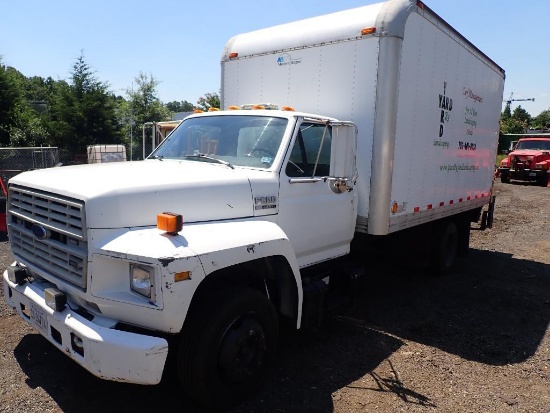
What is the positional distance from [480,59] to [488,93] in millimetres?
839

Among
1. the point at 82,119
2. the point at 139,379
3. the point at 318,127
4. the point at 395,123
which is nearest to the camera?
the point at 139,379

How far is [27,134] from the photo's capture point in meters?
21.2

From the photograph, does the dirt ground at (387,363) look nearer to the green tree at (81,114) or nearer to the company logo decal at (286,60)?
the company logo decal at (286,60)

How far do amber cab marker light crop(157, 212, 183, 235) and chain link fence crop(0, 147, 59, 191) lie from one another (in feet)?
30.4

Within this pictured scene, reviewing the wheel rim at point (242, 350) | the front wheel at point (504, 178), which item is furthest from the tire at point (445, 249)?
the front wheel at point (504, 178)

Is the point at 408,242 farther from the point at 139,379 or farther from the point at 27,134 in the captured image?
the point at 27,134

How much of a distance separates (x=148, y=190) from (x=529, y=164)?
74.8ft

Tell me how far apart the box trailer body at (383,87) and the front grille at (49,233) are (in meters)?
2.98

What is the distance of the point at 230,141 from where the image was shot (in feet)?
13.5

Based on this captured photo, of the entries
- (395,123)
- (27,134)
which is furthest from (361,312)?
(27,134)

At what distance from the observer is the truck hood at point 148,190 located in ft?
9.40

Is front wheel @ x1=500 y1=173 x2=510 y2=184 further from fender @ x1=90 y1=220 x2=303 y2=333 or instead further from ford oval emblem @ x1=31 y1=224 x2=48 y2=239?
ford oval emblem @ x1=31 y1=224 x2=48 y2=239

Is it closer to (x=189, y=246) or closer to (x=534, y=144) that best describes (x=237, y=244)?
(x=189, y=246)

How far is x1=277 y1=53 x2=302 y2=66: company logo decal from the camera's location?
5271 millimetres
